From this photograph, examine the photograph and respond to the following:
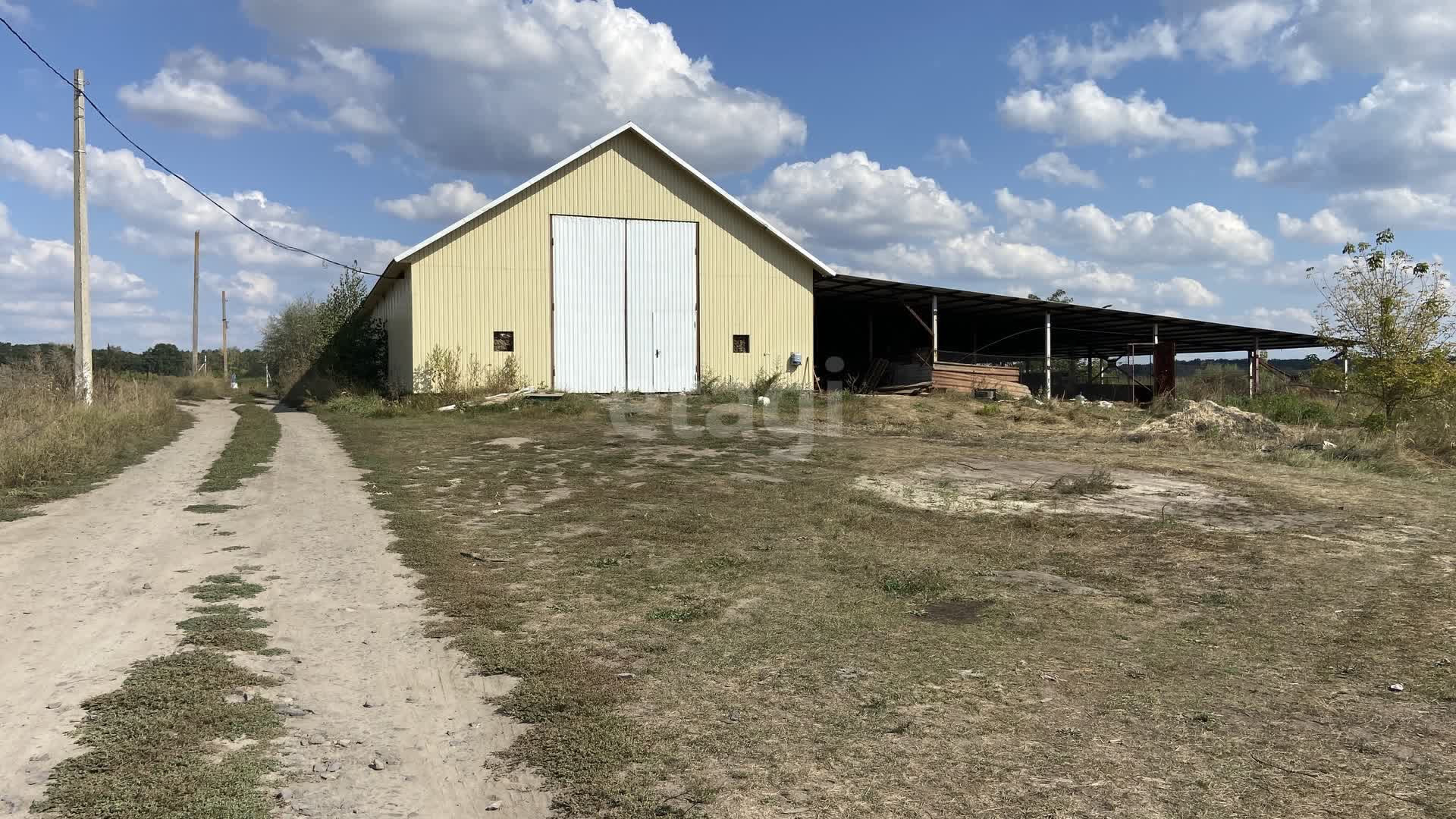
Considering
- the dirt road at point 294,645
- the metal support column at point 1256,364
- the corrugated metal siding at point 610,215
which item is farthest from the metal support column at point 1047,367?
the dirt road at point 294,645

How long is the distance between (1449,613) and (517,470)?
11115mm

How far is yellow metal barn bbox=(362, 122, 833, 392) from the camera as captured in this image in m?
23.9

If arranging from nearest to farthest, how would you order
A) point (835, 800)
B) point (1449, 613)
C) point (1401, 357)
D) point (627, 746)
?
1. point (835, 800)
2. point (627, 746)
3. point (1449, 613)
4. point (1401, 357)

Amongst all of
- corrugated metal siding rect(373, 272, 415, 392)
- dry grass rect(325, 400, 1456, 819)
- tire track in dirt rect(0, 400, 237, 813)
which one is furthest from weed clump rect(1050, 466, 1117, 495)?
corrugated metal siding rect(373, 272, 415, 392)

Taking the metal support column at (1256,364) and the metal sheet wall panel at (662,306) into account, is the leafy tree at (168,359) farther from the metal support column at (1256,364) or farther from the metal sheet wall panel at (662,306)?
the metal support column at (1256,364)

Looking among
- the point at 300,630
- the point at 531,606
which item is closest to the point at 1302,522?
the point at 531,606

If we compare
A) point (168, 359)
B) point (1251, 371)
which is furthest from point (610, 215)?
point (168, 359)

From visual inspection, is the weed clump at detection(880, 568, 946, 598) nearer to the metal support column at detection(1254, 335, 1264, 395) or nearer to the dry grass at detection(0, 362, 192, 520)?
the dry grass at detection(0, 362, 192, 520)

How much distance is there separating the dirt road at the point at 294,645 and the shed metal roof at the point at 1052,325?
21.6 metres

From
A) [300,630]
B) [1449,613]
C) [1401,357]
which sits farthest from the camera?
[1401,357]

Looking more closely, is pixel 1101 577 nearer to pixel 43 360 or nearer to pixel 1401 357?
pixel 1401 357

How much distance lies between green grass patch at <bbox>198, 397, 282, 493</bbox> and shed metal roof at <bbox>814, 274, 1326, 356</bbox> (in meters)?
16.8

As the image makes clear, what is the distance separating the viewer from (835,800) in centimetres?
349

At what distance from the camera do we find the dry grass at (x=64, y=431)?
11.3m
